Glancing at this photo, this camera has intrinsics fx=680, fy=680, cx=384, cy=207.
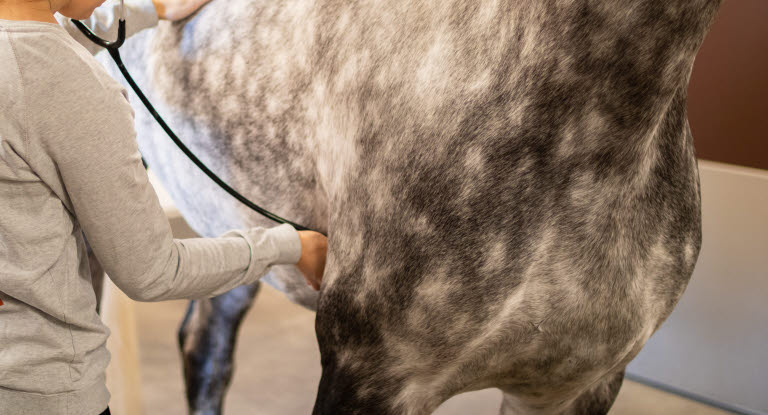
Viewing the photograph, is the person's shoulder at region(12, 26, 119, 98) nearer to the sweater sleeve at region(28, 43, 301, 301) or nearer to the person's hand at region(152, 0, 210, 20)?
the sweater sleeve at region(28, 43, 301, 301)

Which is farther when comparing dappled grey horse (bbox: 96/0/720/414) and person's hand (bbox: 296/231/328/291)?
person's hand (bbox: 296/231/328/291)

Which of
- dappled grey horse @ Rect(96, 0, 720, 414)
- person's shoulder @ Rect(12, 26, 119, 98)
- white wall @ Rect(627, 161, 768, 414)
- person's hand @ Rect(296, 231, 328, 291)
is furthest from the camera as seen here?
white wall @ Rect(627, 161, 768, 414)

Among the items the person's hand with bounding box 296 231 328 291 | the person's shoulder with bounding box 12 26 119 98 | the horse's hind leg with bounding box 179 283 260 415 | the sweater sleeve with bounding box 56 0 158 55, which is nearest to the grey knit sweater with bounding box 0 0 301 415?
the person's shoulder with bounding box 12 26 119 98

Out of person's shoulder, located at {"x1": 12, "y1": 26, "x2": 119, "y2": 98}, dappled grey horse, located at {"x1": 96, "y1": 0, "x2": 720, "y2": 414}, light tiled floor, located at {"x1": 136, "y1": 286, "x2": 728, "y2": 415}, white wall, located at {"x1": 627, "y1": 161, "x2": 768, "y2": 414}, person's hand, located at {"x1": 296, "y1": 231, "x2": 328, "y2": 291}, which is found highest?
person's shoulder, located at {"x1": 12, "y1": 26, "x2": 119, "y2": 98}

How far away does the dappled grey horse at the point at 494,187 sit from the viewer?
0.58m

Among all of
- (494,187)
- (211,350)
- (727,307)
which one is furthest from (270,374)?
(494,187)

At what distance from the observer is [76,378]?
587 millimetres

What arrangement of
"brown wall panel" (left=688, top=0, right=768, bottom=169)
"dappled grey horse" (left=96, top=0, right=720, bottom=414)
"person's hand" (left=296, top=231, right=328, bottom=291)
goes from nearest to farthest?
"dappled grey horse" (left=96, top=0, right=720, bottom=414)
"person's hand" (left=296, top=231, right=328, bottom=291)
"brown wall panel" (left=688, top=0, right=768, bottom=169)

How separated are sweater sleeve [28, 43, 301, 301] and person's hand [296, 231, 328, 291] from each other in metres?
0.13

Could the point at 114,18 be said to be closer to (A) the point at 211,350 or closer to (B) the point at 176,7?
(B) the point at 176,7

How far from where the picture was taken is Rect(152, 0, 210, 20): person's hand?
0.99m

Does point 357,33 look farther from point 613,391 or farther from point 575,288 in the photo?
point 613,391

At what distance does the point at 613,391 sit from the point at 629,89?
1.60 feet

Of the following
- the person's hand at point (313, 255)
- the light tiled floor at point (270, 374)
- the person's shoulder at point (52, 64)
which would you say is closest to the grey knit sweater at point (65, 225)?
the person's shoulder at point (52, 64)
